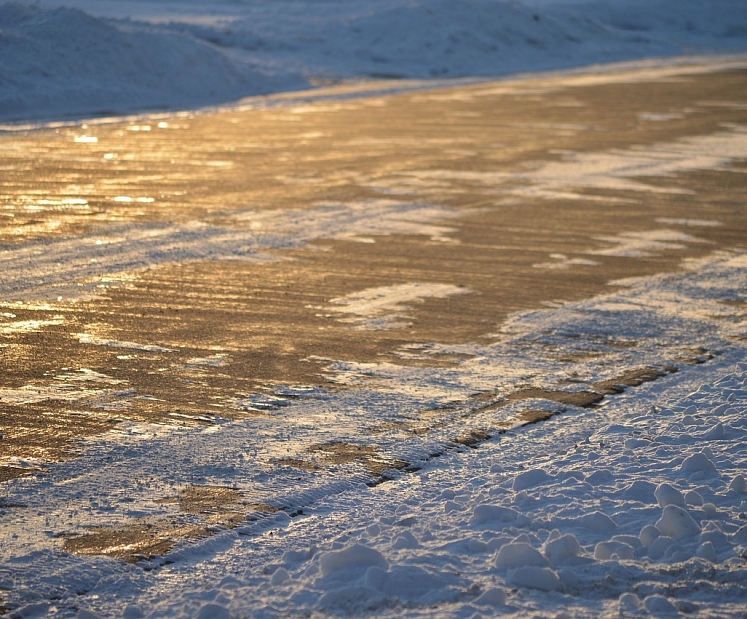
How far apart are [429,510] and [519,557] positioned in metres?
0.53

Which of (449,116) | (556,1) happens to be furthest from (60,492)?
(556,1)

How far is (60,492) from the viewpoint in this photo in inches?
175

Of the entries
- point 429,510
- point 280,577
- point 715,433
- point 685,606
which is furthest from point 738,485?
point 280,577

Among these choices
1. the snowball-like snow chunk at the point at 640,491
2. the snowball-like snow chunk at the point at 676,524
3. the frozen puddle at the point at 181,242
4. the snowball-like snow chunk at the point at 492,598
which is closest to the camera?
the snowball-like snow chunk at the point at 492,598

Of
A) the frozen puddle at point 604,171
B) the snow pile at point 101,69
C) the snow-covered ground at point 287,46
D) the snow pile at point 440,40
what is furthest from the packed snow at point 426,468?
the snow pile at point 440,40

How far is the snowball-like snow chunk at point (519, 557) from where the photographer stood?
388 cm

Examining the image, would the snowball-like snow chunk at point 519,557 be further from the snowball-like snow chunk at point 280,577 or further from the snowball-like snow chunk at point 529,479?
the snowball-like snow chunk at point 280,577

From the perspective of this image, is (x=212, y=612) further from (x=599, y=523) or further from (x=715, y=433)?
(x=715, y=433)

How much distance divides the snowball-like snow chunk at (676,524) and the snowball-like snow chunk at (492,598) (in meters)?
0.80

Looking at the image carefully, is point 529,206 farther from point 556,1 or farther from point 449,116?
point 556,1

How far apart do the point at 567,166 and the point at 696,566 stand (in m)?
10.6

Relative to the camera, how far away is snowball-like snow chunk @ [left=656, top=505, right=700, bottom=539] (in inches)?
162

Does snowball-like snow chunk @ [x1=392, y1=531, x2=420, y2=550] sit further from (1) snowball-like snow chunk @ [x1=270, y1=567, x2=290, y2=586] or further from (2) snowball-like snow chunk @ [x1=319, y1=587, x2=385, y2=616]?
(1) snowball-like snow chunk @ [x1=270, y1=567, x2=290, y2=586]

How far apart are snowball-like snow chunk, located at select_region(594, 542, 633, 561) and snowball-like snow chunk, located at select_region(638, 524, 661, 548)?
0.23 ft
